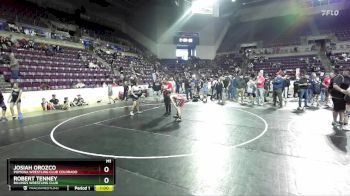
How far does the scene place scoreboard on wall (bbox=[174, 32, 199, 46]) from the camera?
40469mm

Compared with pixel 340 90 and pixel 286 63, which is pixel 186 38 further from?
pixel 340 90

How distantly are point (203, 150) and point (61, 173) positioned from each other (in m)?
4.02

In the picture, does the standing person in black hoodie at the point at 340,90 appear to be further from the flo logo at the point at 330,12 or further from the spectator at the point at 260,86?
the flo logo at the point at 330,12

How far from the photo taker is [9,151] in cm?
695

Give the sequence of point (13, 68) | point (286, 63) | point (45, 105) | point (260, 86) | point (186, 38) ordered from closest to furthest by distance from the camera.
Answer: point (45, 105) → point (260, 86) → point (13, 68) → point (286, 63) → point (186, 38)

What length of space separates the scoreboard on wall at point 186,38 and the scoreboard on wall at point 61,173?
38.2 m

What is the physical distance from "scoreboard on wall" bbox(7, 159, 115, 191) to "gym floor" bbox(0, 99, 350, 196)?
1.05 meters

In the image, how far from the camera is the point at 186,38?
4069 cm

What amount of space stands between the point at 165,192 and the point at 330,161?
12.6 ft

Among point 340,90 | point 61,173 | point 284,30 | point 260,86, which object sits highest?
point 284,30

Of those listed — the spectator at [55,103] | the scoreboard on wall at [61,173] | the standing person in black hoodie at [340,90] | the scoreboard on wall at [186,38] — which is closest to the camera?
the scoreboard on wall at [61,173]

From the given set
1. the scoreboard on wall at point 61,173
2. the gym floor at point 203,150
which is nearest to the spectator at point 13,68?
the gym floor at point 203,150

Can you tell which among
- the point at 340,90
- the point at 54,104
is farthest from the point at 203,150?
the point at 54,104

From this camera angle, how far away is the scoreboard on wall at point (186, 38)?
1593 inches
